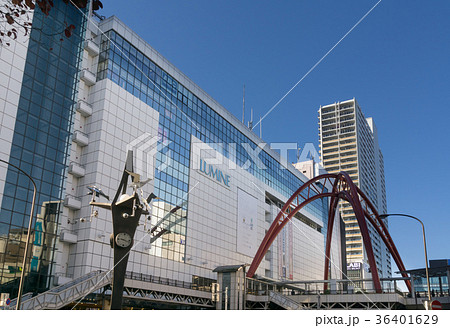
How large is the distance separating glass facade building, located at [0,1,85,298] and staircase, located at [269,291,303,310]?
1095 inches

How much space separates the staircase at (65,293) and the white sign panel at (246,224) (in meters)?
37.0

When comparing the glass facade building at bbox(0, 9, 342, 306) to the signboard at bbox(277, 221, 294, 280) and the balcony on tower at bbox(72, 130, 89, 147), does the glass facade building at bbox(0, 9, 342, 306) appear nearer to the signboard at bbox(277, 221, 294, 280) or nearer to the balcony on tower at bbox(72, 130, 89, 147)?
the balcony on tower at bbox(72, 130, 89, 147)

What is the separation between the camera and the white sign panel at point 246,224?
3413 inches

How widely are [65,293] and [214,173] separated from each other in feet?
132

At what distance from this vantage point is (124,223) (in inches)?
1040

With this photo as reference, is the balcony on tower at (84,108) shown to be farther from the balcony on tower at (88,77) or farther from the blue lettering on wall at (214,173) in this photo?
the blue lettering on wall at (214,173)

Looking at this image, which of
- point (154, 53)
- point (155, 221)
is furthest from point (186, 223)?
point (154, 53)

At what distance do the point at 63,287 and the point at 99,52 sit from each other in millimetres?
31864

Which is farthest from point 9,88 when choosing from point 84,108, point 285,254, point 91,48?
point 285,254

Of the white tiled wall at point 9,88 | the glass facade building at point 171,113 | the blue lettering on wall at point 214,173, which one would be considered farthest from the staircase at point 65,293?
the blue lettering on wall at point 214,173

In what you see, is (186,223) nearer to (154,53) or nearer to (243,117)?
(154,53)

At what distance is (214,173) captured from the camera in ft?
267

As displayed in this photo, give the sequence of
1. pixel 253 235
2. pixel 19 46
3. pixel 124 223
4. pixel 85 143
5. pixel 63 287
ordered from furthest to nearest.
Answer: pixel 253 235 → pixel 85 143 → pixel 19 46 → pixel 63 287 → pixel 124 223

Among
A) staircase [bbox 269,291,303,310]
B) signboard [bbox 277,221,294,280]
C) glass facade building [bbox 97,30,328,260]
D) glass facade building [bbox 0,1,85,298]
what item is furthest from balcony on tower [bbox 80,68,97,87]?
signboard [bbox 277,221,294,280]
